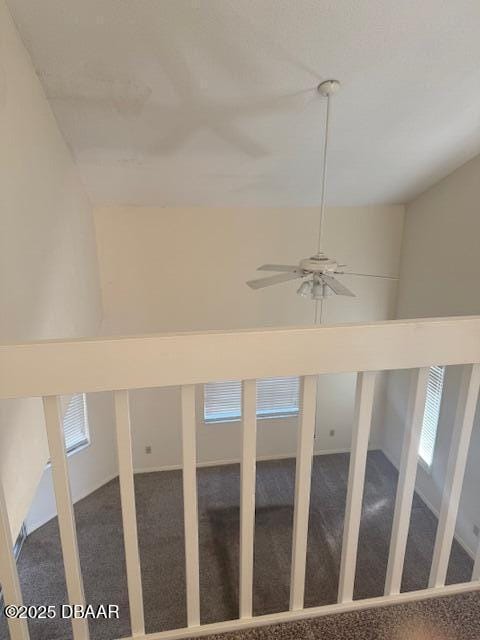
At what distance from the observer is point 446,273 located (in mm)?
4930

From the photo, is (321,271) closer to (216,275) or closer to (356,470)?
(356,470)

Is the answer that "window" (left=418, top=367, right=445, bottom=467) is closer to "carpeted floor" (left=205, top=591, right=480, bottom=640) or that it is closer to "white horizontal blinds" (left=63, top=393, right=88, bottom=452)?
"carpeted floor" (left=205, top=591, right=480, bottom=640)

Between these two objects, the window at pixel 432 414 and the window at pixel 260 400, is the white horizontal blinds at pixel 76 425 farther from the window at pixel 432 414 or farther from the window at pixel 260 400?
the window at pixel 432 414

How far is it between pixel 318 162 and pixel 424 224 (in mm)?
2044

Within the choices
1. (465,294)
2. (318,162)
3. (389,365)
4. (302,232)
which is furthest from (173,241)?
(389,365)

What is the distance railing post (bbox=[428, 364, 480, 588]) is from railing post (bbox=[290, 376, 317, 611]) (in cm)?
41

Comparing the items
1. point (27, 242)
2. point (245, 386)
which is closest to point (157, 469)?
point (27, 242)

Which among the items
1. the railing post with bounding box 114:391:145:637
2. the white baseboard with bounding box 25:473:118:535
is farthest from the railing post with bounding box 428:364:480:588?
the white baseboard with bounding box 25:473:118:535

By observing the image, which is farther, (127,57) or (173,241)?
Result: (173,241)

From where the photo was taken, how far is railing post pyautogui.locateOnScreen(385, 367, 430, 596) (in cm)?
104

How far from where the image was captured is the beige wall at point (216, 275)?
5.24 meters

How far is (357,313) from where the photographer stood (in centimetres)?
597

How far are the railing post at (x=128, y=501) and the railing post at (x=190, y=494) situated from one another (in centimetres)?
12

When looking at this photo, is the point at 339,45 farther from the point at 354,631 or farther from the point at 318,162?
the point at 354,631
